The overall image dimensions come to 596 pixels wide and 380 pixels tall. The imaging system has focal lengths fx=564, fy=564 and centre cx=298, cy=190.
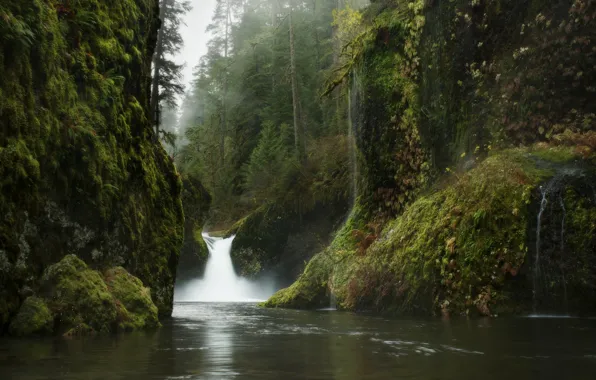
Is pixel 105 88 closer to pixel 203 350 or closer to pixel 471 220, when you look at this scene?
pixel 203 350

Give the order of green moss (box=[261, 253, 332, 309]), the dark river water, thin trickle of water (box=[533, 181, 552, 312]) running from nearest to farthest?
the dark river water → thin trickle of water (box=[533, 181, 552, 312]) → green moss (box=[261, 253, 332, 309])

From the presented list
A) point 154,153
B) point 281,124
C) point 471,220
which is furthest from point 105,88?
point 281,124

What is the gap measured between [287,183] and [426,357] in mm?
22551

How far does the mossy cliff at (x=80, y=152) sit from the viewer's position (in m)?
7.82

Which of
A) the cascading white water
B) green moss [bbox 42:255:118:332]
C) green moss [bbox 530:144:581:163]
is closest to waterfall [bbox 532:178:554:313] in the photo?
green moss [bbox 530:144:581:163]

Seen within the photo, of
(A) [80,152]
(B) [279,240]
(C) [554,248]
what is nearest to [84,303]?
(A) [80,152]

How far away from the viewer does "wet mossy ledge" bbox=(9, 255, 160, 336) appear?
774cm

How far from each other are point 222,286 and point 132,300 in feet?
65.4

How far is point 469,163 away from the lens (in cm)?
1392

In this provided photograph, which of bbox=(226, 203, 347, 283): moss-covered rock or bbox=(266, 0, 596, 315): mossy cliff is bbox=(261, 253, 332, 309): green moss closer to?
bbox=(266, 0, 596, 315): mossy cliff

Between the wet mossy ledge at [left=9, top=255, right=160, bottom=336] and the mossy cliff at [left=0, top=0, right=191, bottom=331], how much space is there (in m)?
0.14

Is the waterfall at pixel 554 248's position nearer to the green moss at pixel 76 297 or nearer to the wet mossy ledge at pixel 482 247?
the wet mossy ledge at pixel 482 247

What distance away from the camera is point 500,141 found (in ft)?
43.6

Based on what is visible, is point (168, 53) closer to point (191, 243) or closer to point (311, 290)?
point (191, 243)
